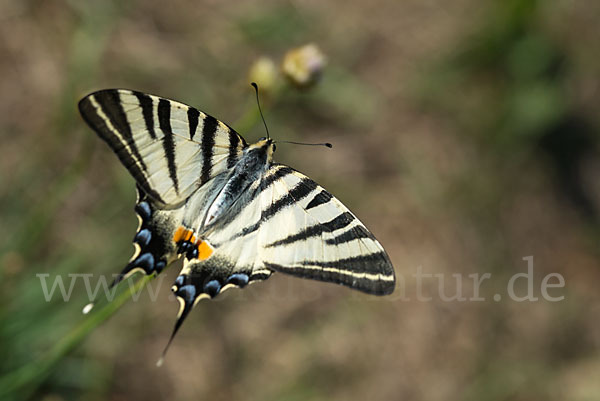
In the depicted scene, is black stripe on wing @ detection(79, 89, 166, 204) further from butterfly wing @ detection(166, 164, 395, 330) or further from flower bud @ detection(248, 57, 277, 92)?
flower bud @ detection(248, 57, 277, 92)

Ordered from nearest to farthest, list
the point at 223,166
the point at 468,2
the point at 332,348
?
the point at 223,166, the point at 332,348, the point at 468,2

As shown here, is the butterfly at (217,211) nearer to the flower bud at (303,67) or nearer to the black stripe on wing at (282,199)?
the black stripe on wing at (282,199)

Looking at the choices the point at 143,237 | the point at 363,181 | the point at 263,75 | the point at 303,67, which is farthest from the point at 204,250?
the point at 363,181

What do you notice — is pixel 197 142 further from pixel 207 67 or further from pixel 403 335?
pixel 403 335

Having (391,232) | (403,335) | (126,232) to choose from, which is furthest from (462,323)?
(126,232)

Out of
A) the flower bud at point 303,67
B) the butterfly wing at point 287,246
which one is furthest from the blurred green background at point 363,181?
the butterfly wing at point 287,246

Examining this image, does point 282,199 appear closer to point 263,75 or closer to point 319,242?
point 319,242

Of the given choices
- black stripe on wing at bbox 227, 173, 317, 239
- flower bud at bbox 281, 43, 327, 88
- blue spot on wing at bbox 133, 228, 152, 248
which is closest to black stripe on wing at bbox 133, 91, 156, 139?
blue spot on wing at bbox 133, 228, 152, 248
